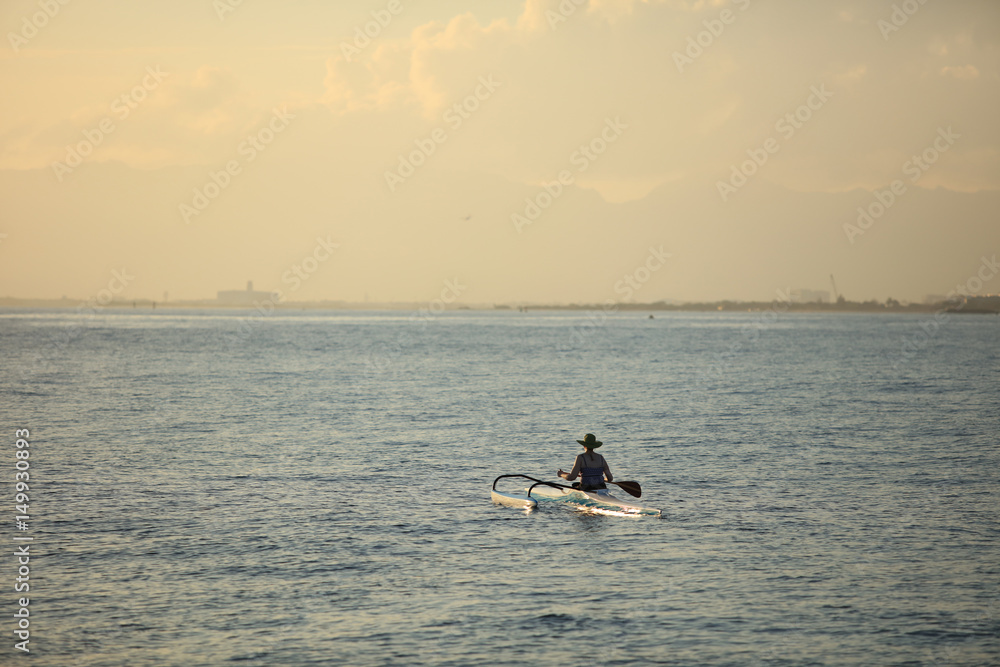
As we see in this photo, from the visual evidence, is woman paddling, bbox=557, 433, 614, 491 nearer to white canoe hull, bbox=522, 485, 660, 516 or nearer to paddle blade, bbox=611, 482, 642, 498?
white canoe hull, bbox=522, 485, 660, 516

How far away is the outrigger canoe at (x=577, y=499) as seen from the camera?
85.1ft

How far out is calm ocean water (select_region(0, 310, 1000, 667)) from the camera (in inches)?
628

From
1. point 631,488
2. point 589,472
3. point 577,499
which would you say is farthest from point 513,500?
point 631,488

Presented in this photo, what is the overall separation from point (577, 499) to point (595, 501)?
2.71 ft

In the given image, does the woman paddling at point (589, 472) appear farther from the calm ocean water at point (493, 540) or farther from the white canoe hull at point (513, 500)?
the white canoe hull at point (513, 500)

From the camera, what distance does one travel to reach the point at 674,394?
68562 millimetres

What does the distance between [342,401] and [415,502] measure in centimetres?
3742

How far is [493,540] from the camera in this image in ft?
75.4

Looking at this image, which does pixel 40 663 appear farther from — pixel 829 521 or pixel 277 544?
pixel 829 521

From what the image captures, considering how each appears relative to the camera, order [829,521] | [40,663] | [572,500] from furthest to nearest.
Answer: [572,500] < [829,521] < [40,663]

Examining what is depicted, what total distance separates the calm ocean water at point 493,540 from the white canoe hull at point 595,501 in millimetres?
450

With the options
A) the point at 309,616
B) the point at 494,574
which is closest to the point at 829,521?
the point at 494,574

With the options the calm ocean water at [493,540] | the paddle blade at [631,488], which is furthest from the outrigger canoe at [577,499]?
the calm ocean water at [493,540]

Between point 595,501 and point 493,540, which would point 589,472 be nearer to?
point 595,501
